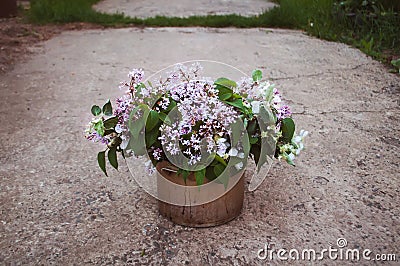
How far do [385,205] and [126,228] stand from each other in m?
0.87

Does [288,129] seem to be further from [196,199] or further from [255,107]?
[196,199]

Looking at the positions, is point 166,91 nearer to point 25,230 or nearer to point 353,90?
point 25,230

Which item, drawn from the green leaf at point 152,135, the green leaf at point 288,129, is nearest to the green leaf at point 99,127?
the green leaf at point 152,135

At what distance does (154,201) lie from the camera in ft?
5.74

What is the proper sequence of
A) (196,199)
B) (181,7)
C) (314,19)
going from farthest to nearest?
1. (181,7)
2. (314,19)
3. (196,199)

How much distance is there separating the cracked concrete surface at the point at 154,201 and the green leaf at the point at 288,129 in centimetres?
28

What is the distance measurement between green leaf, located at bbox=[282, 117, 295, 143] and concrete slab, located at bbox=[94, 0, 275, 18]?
3.61 meters

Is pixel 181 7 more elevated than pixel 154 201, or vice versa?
pixel 181 7

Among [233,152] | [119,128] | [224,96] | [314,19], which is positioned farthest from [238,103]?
[314,19]

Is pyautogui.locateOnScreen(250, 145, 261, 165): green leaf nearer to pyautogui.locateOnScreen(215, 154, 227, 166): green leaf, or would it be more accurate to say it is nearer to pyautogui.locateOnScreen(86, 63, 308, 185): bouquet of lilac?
pyautogui.locateOnScreen(86, 63, 308, 185): bouquet of lilac

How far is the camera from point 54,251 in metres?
1.50

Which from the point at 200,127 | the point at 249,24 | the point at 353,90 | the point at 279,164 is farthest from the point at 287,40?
the point at 200,127

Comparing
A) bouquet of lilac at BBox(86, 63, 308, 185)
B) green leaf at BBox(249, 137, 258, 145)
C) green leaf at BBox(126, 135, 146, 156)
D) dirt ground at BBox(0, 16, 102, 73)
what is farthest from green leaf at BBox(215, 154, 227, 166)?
dirt ground at BBox(0, 16, 102, 73)

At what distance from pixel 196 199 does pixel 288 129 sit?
1.16 ft
